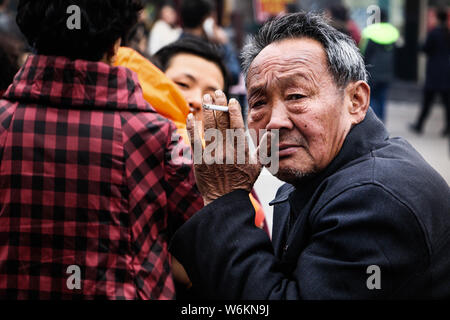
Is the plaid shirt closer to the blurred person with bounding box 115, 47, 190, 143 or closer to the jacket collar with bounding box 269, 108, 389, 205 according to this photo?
the blurred person with bounding box 115, 47, 190, 143

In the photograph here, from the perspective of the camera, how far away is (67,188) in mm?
1839

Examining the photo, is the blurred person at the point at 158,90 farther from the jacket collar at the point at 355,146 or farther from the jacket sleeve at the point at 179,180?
the jacket collar at the point at 355,146

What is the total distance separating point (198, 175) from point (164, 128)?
414 millimetres

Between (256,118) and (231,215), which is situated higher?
(256,118)

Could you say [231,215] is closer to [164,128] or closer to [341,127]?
[341,127]

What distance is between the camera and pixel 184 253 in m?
1.53

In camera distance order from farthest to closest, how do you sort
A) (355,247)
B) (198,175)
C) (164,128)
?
(164,128) → (198,175) → (355,247)

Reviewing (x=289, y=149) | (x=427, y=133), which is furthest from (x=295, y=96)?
(x=427, y=133)

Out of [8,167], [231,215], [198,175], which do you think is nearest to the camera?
[231,215]

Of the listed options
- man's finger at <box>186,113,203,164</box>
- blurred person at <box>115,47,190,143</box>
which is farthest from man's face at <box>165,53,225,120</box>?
man's finger at <box>186,113,203,164</box>

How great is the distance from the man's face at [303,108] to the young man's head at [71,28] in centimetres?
66

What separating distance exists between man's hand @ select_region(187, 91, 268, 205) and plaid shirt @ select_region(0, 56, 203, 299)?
0.40 metres

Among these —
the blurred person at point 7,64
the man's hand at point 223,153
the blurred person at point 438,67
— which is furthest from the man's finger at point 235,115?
the blurred person at point 438,67
